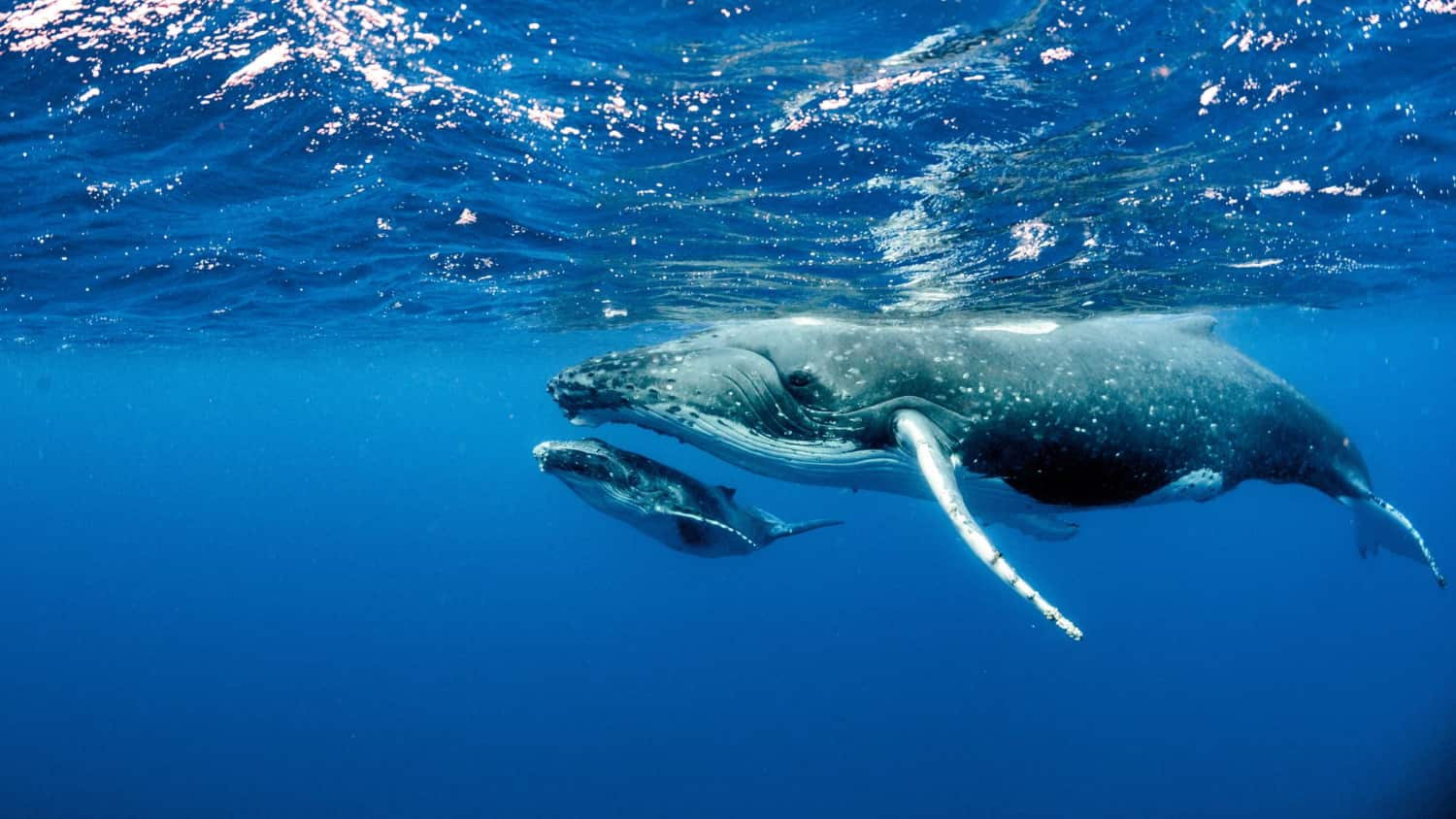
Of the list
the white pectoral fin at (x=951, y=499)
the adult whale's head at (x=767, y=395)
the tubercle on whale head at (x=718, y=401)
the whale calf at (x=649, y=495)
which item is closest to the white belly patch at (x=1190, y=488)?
the white pectoral fin at (x=951, y=499)

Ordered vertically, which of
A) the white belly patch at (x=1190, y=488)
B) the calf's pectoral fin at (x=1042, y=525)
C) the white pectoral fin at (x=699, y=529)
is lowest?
the calf's pectoral fin at (x=1042, y=525)

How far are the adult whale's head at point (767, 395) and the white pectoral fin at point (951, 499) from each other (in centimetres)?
22

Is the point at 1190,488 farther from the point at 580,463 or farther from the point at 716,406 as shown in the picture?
the point at 580,463

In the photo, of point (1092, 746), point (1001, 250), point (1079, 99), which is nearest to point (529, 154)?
point (1079, 99)

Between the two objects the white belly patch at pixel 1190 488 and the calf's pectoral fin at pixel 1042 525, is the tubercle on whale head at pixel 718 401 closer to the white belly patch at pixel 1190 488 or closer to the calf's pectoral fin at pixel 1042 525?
the white belly patch at pixel 1190 488

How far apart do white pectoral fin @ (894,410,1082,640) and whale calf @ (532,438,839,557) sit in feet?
3.94

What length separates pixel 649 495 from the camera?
4.44 m

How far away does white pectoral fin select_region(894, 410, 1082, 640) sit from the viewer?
3.79 meters

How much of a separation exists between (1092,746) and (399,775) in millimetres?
23000

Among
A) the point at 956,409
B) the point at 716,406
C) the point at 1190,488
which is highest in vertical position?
the point at 716,406

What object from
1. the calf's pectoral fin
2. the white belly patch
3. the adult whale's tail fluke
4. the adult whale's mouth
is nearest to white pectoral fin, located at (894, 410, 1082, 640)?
the adult whale's mouth

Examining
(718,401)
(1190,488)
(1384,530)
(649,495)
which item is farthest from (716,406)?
(1384,530)

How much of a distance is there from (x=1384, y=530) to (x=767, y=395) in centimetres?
850

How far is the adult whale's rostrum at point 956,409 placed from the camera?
190 inches
